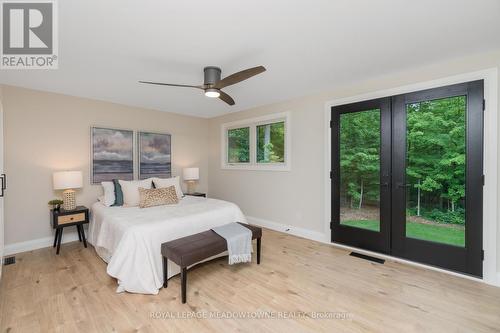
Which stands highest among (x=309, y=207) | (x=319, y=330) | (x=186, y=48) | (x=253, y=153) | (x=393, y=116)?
(x=186, y=48)

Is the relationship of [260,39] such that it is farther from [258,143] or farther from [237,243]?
[258,143]

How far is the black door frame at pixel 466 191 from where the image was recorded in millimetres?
2426

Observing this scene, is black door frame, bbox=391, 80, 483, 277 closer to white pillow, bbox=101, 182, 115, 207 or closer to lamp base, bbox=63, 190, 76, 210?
white pillow, bbox=101, 182, 115, 207

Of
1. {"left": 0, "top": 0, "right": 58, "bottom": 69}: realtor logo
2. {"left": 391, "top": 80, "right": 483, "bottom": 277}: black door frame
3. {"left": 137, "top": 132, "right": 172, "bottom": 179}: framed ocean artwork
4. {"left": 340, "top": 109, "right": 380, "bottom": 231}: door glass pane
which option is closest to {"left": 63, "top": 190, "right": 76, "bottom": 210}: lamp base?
{"left": 137, "top": 132, "right": 172, "bottom": 179}: framed ocean artwork

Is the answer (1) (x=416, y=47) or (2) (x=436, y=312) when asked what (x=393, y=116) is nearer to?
(1) (x=416, y=47)

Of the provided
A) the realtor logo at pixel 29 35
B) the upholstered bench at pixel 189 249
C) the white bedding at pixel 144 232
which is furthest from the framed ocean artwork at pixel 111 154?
the upholstered bench at pixel 189 249

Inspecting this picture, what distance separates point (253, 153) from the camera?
471cm

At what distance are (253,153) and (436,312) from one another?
11.5 ft

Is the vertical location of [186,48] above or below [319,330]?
above

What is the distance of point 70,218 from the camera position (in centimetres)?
326

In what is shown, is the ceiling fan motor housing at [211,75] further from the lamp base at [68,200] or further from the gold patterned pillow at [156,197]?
the lamp base at [68,200]

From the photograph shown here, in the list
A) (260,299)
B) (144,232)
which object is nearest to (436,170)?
(260,299)

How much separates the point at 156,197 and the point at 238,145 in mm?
2181

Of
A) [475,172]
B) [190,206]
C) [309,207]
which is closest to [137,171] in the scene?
[190,206]
